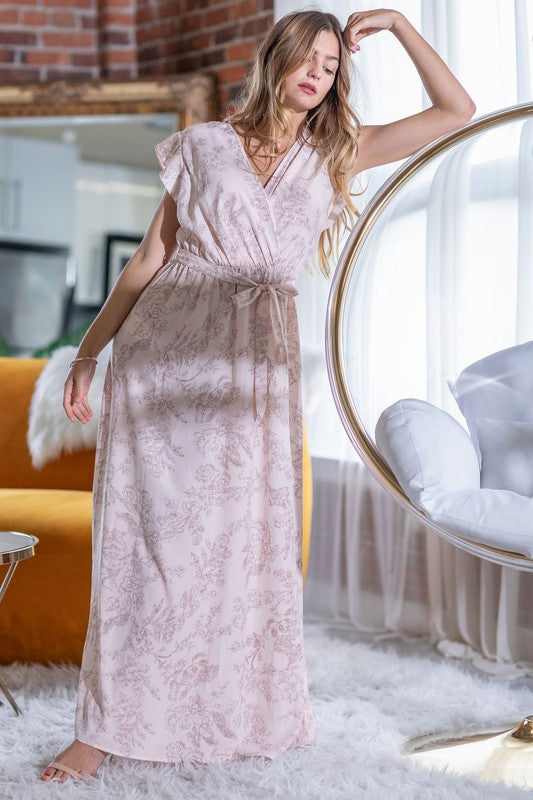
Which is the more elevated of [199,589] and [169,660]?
[199,589]

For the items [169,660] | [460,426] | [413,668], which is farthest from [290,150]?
[413,668]

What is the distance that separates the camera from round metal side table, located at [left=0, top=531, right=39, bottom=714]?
2.19 m

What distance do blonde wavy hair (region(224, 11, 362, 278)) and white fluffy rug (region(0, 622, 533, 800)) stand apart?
3.85ft

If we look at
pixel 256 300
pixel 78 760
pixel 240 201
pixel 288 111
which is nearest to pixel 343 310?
pixel 256 300

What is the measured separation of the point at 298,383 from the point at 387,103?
56.1 inches

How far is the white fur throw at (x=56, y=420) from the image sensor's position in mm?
3135

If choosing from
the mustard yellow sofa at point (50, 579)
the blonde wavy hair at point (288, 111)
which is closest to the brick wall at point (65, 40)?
the mustard yellow sofa at point (50, 579)

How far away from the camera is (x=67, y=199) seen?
4254 millimetres

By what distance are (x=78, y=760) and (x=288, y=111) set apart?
1.39 meters

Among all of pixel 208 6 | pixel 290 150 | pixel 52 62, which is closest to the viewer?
pixel 290 150

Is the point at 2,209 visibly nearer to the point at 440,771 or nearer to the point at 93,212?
the point at 93,212

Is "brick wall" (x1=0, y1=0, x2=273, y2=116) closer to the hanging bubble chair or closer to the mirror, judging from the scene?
the mirror

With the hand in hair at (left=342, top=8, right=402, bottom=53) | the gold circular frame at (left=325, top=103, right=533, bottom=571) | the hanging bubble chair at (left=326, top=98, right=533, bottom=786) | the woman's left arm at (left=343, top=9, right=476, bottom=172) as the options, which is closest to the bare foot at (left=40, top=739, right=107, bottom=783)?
the hanging bubble chair at (left=326, top=98, right=533, bottom=786)

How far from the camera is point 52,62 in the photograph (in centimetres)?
448
